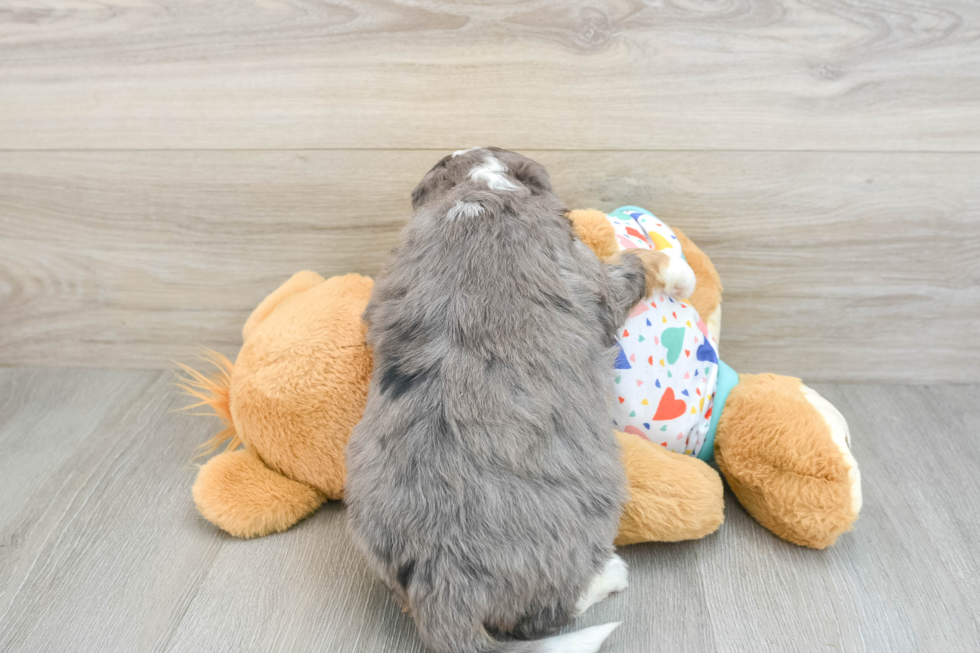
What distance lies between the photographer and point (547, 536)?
78 centimetres

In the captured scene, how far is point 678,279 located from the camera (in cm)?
98

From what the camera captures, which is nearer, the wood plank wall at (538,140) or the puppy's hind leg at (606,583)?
the puppy's hind leg at (606,583)

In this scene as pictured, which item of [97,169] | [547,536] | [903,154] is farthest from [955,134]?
[97,169]

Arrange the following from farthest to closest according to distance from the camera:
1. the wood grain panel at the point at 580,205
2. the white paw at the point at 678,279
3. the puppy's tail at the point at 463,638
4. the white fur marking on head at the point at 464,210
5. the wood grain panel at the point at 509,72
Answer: the wood grain panel at the point at 580,205
the wood grain panel at the point at 509,72
the white paw at the point at 678,279
the white fur marking on head at the point at 464,210
the puppy's tail at the point at 463,638

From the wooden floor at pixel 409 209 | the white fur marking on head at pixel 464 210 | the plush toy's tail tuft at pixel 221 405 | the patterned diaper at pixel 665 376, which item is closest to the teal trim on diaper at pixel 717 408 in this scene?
the patterned diaper at pixel 665 376

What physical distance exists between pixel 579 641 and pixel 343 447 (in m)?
0.43

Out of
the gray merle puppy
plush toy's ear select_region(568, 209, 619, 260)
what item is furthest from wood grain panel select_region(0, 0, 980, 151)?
the gray merle puppy

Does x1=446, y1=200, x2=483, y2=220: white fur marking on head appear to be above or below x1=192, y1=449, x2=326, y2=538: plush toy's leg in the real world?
above

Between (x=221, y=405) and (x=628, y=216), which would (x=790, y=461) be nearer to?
(x=628, y=216)

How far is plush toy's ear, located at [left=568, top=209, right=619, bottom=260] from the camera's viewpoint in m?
1.01

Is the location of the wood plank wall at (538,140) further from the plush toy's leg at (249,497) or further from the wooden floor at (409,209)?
the plush toy's leg at (249,497)

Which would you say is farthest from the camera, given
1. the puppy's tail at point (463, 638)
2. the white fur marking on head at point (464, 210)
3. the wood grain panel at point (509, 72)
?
the wood grain panel at point (509, 72)

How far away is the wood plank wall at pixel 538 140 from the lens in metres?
1.12

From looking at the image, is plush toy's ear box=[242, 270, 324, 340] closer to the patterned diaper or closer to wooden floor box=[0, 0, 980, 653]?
wooden floor box=[0, 0, 980, 653]
